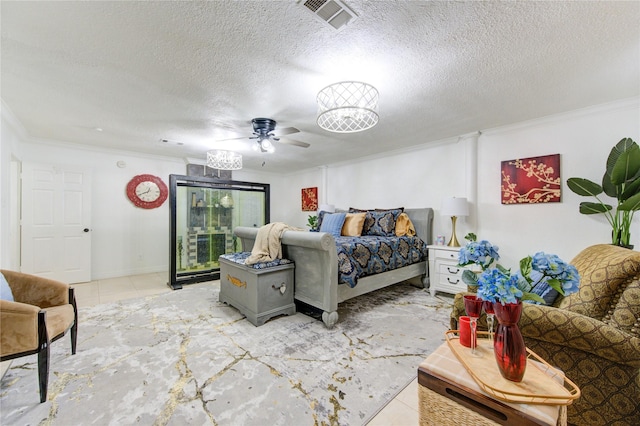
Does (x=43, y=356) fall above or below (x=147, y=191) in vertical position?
below

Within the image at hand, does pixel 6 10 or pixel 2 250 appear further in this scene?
pixel 2 250

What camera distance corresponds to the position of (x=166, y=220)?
16.9 ft

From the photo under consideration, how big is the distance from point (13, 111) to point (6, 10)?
2.24 metres

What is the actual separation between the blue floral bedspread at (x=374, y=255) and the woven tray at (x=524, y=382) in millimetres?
1585

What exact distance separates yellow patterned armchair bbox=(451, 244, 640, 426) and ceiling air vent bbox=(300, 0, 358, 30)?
1.89m

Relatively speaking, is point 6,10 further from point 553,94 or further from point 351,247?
point 553,94

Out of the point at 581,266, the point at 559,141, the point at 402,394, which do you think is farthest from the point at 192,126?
the point at 559,141

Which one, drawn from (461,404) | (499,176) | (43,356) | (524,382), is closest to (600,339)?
(524,382)

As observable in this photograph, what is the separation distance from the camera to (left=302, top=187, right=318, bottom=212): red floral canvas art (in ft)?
20.5

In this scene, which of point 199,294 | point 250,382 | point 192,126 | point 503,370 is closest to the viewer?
point 503,370

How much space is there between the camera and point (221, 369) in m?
1.87

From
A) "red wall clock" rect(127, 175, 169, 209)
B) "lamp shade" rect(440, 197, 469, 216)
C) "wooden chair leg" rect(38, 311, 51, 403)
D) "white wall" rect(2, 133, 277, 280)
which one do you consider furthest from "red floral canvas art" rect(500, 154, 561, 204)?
"red wall clock" rect(127, 175, 169, 209)

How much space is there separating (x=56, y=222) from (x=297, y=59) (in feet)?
15.4

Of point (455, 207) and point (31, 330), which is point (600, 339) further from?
point (31, 330)
